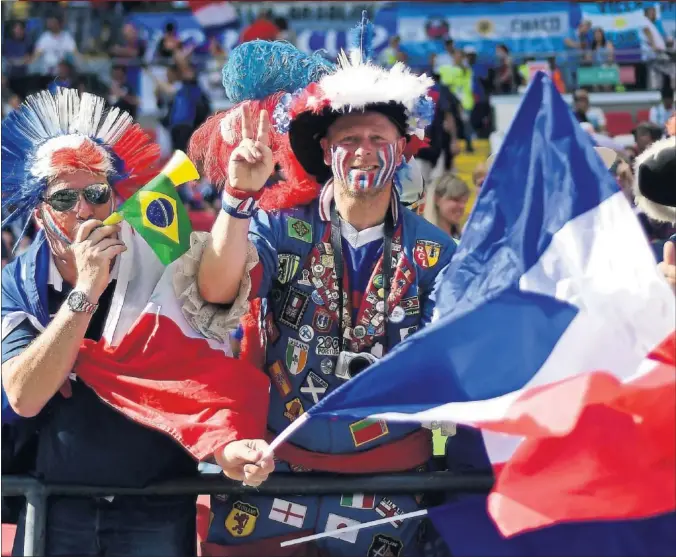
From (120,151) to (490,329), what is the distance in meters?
1.31

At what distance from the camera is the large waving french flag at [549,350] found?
2.37 m

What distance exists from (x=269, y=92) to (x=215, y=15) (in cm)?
1267

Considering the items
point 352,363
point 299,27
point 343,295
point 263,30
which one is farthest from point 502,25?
point 352,363

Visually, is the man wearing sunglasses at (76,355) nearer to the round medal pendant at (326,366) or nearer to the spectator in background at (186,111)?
the round medal pendant at (326,366)

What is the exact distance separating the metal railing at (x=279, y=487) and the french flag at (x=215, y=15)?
44.2 feet

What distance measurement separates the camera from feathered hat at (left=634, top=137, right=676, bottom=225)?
3.11 metres

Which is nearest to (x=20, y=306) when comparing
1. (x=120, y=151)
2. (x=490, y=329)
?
(x=120, y=151)

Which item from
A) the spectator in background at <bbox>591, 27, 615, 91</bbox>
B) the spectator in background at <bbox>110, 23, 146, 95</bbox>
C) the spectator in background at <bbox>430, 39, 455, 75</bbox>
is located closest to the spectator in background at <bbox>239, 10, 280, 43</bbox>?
the spectator in background at <bbox>110, 23, 146, 95</bbox>

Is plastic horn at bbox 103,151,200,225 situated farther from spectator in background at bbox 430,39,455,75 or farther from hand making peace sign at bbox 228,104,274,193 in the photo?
spectator in background at bbox 430,39,455,75

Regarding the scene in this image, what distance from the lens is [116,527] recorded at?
297cm

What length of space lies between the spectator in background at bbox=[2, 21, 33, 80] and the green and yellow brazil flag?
38.2 ft

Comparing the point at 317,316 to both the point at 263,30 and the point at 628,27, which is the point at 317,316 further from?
the point at 628,27

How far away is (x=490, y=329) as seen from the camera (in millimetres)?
2488

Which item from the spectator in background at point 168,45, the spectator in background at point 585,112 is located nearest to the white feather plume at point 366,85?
the spectator in background at point 585,112
